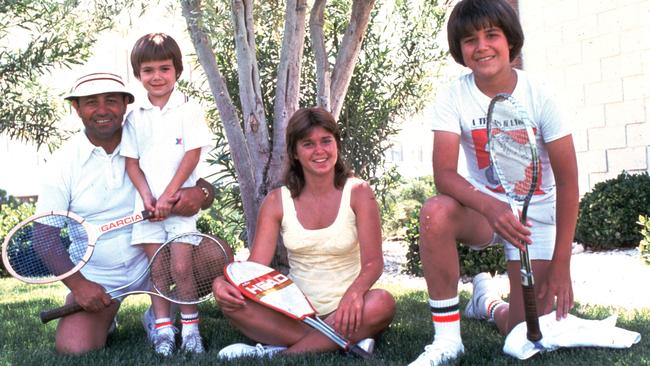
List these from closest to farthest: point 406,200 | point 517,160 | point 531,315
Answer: point 531,315 → point 517,160 → point 406,200

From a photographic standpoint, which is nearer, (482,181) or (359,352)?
(359,352)

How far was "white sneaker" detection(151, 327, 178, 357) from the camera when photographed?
11.2 feet

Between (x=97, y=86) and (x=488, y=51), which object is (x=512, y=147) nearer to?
(x=488, y=51)

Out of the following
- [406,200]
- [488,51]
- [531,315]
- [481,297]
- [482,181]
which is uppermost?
[488,51]

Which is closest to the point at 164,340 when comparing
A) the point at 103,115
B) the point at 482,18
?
the point at 103,115

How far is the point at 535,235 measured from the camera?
11.1 ft

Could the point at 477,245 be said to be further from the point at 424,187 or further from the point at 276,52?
the point at 424,187

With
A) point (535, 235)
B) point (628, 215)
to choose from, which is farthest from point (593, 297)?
point (628, 215)

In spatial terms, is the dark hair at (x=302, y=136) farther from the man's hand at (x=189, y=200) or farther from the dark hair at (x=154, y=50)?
the dark hair at (x=154, y=50)

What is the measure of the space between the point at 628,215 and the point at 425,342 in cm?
426

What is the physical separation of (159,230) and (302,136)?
0.91 metres

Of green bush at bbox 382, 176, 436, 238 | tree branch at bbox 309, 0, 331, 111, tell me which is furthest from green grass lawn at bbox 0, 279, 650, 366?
green bush at bbox 382, 176, 436, 238

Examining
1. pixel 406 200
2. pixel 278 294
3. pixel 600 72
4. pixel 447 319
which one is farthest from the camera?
pixel 406 200

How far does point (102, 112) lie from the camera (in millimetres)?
3670
